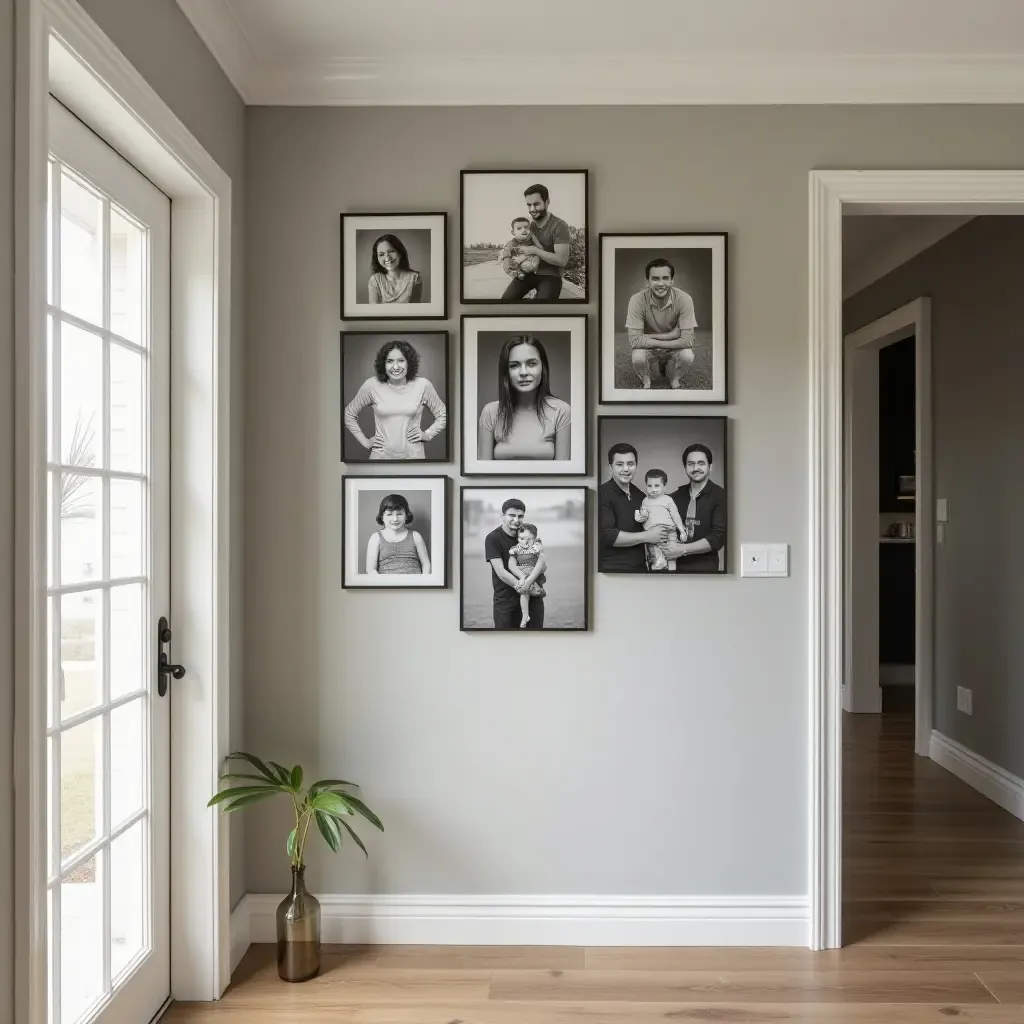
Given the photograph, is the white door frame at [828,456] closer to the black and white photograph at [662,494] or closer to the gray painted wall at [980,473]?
the black and white photograph at [662,494]

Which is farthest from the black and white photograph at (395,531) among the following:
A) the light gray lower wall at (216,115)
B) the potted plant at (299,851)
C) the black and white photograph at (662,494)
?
the potted plant at (299,851)

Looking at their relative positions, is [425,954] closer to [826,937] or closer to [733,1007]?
[733,1007]

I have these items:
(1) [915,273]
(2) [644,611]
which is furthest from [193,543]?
(1) [915,273]

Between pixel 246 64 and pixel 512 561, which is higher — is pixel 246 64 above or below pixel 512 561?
above

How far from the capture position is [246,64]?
8.59 ft

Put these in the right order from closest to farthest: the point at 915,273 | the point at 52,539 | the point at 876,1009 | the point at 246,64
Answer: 1. the point at 52,539
2. the point at 876,1009
3. the point at 246,64
4. the point at 915,273

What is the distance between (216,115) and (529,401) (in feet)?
3.72

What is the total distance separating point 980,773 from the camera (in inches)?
164

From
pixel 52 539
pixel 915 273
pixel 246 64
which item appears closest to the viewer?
pixel 52 539

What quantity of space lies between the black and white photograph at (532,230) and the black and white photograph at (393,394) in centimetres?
22

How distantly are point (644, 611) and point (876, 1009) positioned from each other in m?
1.17

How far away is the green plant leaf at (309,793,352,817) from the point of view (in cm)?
242

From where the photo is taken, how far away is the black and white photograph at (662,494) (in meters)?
2.69

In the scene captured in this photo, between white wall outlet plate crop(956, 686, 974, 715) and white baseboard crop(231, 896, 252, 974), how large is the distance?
3.28 meters
